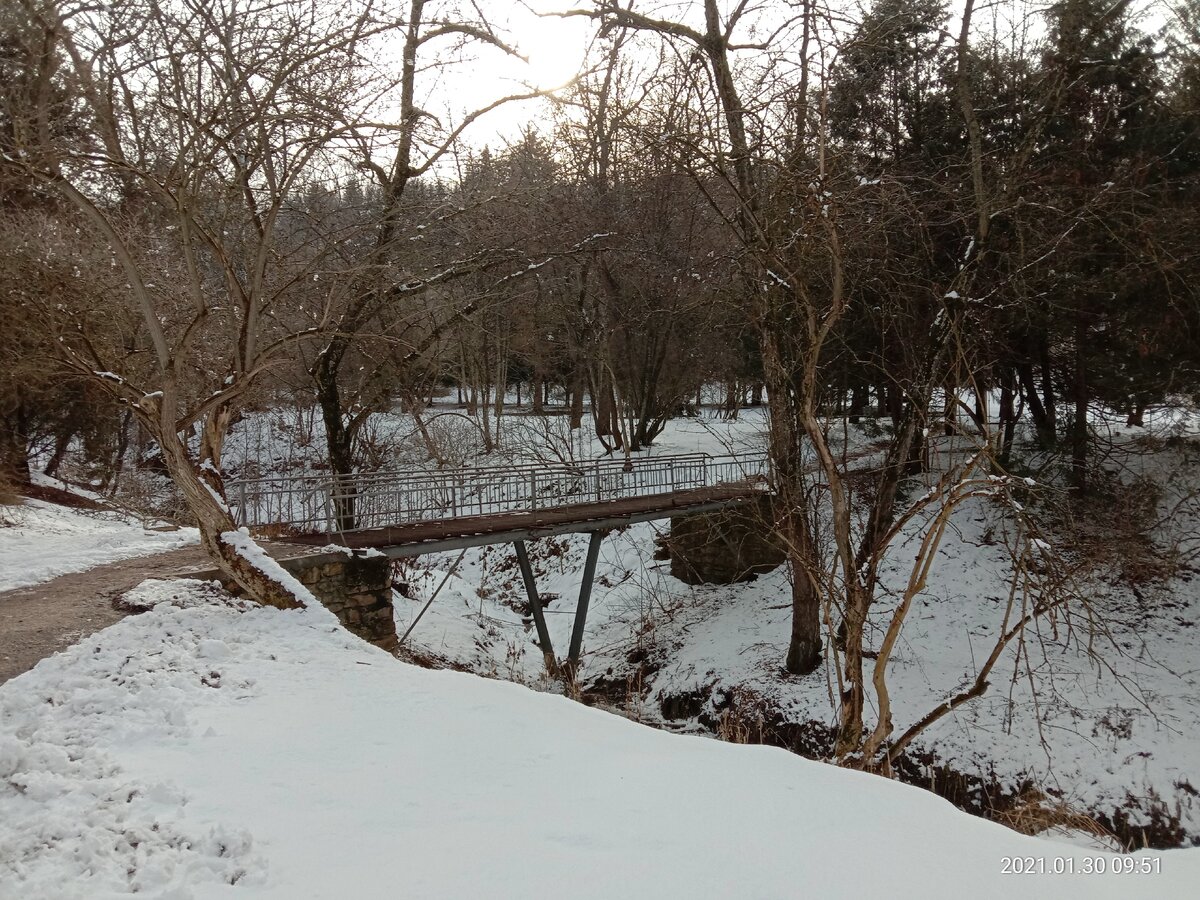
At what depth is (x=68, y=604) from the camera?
7.38m

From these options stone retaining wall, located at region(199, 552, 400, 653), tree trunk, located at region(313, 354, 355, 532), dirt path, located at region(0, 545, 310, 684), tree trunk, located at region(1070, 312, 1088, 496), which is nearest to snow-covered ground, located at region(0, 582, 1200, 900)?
dirt path, located at region(0, 545, 310, 684)

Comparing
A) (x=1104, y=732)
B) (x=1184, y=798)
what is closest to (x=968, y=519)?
(x=1104, y=732)

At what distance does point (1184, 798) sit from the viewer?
31.2ft

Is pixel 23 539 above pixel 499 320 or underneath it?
underneath

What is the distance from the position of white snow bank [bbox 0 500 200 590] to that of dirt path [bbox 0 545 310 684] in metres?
0.37

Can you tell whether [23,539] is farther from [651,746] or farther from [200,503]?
[651,746]

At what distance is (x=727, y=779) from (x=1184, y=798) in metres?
8.97

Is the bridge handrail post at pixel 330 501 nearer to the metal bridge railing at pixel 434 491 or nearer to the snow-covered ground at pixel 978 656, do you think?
the metal bridge railing at pixel 434 491

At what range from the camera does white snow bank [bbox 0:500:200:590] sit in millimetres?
9148

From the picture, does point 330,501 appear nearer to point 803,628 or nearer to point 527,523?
point 527,523

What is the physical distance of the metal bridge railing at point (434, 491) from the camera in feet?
36.9

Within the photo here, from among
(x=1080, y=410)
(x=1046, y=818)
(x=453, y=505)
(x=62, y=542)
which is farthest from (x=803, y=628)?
(x=62, y=542)

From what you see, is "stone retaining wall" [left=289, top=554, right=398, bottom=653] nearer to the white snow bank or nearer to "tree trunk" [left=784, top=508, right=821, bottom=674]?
the white snow bank

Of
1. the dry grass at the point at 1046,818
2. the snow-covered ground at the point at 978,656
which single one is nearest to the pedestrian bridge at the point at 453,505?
the snow-covered ground at the point at 978,656
